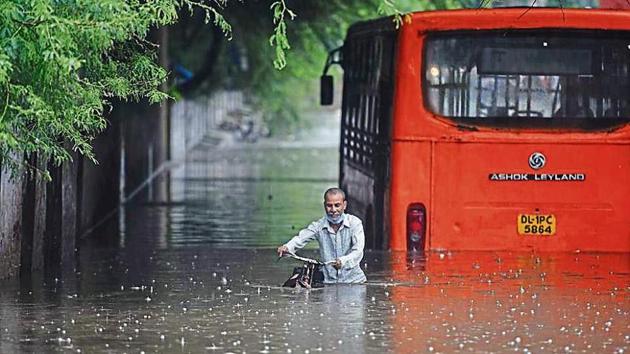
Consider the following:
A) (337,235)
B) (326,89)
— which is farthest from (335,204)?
(326,89)

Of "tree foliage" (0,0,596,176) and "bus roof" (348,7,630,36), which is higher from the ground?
"bus roof" (348,7,630,36)

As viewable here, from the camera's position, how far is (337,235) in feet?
47.3

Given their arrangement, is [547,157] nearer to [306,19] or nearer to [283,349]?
[283,349]

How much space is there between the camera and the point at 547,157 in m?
17.8

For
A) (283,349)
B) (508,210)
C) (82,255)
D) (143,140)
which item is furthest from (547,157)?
(143,140)

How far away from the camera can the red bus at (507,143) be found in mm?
17641

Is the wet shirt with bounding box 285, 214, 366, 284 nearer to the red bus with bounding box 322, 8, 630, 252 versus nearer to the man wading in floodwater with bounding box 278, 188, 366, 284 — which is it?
the man wading in floodwater with bounding box 278, 188, 366, 284

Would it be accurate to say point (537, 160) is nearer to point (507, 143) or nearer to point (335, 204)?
point (507, 143)

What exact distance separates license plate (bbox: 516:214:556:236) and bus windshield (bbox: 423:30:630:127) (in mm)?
939

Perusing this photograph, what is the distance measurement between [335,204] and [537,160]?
414 centimetres

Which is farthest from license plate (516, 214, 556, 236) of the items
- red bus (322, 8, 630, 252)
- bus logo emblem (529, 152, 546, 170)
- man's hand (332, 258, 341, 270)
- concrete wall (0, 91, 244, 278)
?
concrete wall (0, 91, 244, 278)

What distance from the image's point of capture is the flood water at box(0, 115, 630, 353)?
454 inches

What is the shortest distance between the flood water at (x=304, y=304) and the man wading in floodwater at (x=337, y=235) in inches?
11.4

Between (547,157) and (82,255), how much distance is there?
5.25 meters
